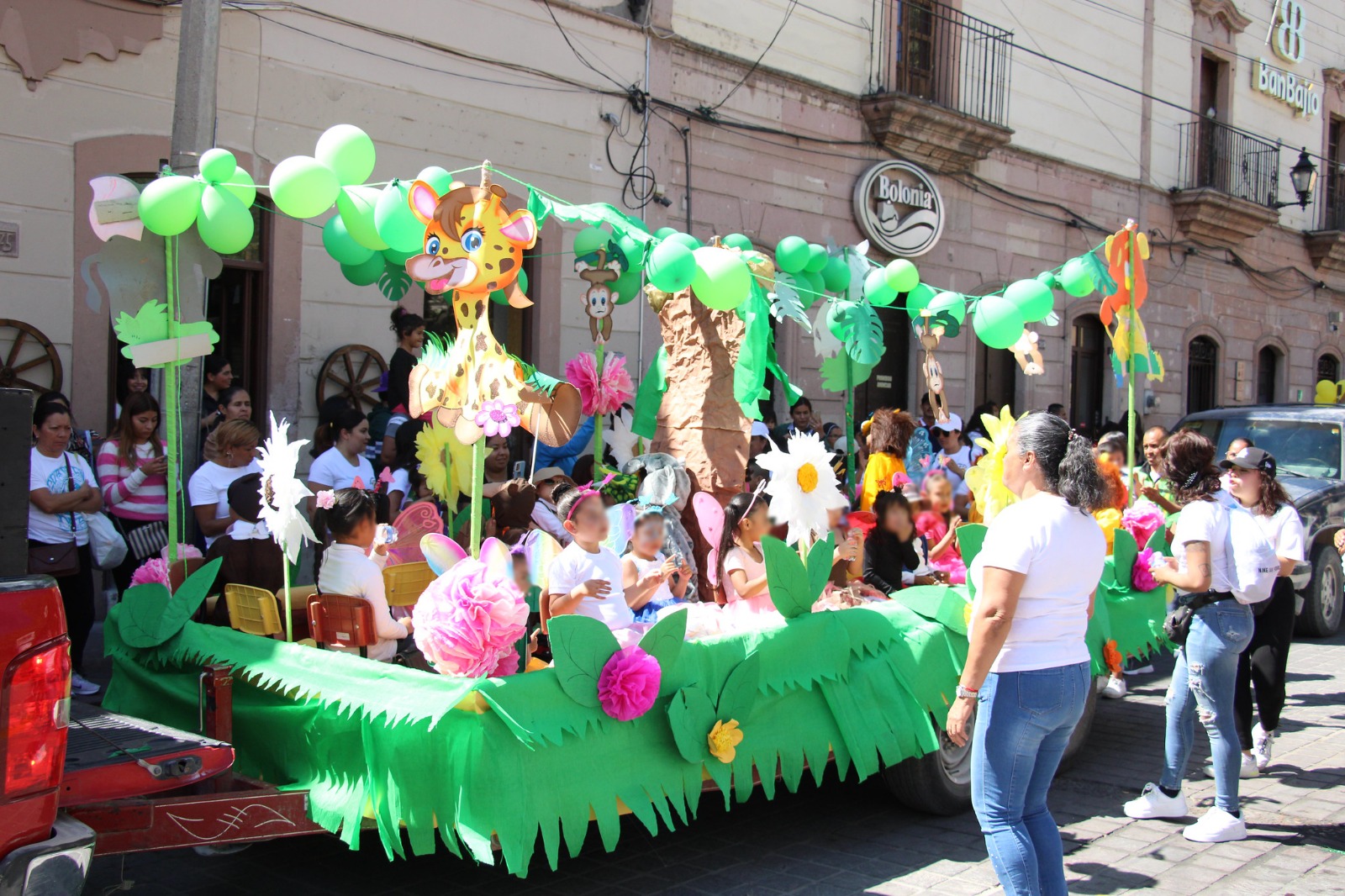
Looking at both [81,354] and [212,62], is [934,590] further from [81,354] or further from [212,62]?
[81,354]

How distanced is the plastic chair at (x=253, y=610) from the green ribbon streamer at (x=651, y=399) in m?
2.81

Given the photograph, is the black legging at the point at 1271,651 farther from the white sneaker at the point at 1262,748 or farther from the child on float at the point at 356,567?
the child on float at the point at 356,567

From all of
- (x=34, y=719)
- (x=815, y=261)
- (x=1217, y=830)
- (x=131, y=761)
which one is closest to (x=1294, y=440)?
(x=815, y=261)

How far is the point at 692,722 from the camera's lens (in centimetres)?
402

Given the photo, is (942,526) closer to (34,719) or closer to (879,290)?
(879,290)

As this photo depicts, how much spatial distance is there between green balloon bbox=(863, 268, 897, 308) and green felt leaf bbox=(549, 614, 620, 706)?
4.68 metres

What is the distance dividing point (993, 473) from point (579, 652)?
2.85 metres

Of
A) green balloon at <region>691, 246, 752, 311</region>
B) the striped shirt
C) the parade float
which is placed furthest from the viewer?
the striped shirt

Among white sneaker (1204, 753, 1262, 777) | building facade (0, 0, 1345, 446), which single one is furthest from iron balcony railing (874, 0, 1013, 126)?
white sneaker (1204, 753, 1262, 777)

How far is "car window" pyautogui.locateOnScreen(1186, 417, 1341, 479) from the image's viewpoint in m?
10.1

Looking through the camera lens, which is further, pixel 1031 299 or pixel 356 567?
pixel 1031 299

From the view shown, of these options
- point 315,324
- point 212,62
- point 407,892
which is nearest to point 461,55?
point 315,324

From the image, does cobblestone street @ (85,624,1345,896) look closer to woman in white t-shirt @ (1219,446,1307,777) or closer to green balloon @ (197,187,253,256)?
woman in white t-shirt @ (1219,446,1307,777)

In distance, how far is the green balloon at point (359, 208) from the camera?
559 centimetres
